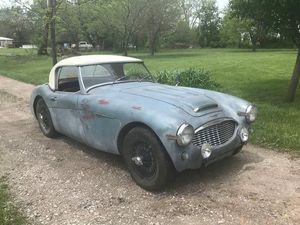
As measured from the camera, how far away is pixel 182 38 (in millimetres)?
61062

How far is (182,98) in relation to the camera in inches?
197

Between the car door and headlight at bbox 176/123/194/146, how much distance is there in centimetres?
188

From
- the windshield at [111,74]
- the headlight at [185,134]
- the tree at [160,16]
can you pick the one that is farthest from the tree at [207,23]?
the headlight at [185,134]

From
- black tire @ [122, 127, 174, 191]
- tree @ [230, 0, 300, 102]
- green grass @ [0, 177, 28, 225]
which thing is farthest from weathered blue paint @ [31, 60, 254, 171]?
tree @ [230, 0, 300, 102]

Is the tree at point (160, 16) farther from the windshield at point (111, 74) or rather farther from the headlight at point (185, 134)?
the headlight at point (185, 134)

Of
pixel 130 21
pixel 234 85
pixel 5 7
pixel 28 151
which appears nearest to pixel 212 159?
pixel 28 151

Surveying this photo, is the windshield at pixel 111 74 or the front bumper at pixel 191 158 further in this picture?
the windshield at pixel 111 74

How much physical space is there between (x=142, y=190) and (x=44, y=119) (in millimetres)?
3041

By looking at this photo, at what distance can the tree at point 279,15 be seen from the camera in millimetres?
8523

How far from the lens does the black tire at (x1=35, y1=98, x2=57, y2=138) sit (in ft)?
22.7

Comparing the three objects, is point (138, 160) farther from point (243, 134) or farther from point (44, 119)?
point (44, 119)

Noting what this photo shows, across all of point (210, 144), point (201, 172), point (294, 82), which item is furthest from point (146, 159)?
point (294, 82)

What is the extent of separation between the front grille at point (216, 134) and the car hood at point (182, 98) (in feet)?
0.65

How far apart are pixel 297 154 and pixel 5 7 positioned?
852 inches
